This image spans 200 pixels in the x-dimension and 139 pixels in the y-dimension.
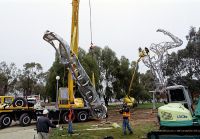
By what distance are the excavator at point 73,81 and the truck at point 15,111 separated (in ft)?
6.50

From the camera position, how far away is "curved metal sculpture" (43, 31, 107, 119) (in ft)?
75.0

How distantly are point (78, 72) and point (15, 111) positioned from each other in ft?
22.4

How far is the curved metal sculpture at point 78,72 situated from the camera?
2288 centimetres

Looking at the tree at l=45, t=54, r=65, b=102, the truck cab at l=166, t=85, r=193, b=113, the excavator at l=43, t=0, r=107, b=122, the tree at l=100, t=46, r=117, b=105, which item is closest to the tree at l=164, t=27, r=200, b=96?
the tree at l=100, t=46, r=117, b=105

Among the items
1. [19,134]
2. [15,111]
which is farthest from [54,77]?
[19,134]

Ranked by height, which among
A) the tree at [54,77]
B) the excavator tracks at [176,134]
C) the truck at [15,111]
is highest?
the tree at [54,77]

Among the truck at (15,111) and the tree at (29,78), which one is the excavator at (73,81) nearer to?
the truck at (15,111)

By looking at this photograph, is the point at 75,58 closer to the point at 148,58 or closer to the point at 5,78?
the point at 148,58

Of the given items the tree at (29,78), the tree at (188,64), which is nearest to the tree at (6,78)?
the tree at (29,78)

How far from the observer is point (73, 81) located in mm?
25609

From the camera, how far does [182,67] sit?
65.1 meters

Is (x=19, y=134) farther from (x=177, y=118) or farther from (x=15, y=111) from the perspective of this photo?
(x=177, y=118)

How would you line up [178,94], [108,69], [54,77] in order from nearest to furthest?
[178,94] → [54,77] → [108,69]

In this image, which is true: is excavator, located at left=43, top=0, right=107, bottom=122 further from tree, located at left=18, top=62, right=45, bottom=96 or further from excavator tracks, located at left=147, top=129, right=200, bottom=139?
tree, located at left=18, top=62, right=45, bottom=96
